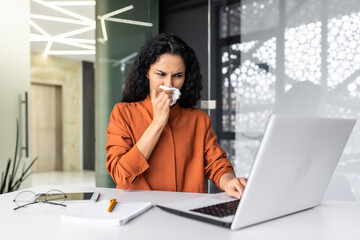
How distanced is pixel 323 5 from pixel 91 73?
6.95 metres

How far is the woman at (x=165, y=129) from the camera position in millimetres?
1393

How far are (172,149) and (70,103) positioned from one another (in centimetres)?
762

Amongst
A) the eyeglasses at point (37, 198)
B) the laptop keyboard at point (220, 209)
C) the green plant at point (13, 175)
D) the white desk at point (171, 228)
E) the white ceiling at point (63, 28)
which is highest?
the white ceiling at point (63, 28)

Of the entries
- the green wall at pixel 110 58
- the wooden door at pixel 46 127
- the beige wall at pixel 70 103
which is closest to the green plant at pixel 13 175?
the green wall at pixel 110 58

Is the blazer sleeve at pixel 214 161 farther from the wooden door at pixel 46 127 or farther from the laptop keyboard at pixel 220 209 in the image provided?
the wooden door at pixel 46 127

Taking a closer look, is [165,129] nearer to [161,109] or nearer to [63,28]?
[161,109]

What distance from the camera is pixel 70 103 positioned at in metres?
8.59

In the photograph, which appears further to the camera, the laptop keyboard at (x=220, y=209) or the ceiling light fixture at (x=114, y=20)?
the ceiling light fixture at (x=114, y=20)

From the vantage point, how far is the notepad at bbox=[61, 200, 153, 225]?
0.85 m

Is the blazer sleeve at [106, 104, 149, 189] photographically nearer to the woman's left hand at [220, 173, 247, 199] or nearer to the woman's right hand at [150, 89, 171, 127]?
the woman's right hand at [150, 89, 171, 127]

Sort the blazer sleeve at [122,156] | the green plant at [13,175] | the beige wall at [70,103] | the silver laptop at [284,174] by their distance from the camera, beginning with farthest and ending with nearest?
the beige wall at [70,103] → the green plant at [13,175] → the blazer sleeve at [122,156] → the silver laptop at [284,174]

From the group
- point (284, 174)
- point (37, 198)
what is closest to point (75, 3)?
point (37, 198)

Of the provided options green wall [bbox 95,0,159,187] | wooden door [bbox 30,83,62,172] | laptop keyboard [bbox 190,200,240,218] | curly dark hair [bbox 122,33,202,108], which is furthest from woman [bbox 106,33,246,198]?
wooden door [bbox 30,83,62,172]

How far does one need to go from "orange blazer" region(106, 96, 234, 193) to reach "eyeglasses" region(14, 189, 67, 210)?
0.76 ft
